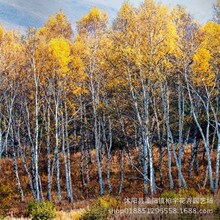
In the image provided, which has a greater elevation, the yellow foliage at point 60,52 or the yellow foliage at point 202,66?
the yellow foliage at point 60,52

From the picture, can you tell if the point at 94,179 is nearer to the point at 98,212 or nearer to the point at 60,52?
the point at 60,52

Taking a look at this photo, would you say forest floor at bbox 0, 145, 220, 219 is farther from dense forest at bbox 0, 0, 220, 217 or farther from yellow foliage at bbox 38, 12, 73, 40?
yellow foliage at bbox 38, 12, 73, 40

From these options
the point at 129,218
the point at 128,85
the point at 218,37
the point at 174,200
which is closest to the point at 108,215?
the point at 129,218

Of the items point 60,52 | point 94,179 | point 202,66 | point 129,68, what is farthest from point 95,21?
point 94,179

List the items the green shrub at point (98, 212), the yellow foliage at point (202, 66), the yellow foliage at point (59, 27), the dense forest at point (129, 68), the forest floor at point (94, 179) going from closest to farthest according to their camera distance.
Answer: the green shrub at point (98, 212)
the dense forest at point (129, 68)
the yellow foliage at point (202, 66)
the forest floor at point (94, 179)
the yellow foliage at point (59, 27)

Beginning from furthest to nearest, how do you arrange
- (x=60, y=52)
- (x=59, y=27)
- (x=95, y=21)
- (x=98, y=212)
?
(x=59, y=27)
(x=95, y=21)
(x=60, y=52)
(x=98, y=212)

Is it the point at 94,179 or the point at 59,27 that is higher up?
the point at 59,27

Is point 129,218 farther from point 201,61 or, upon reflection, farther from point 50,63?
point 50,63

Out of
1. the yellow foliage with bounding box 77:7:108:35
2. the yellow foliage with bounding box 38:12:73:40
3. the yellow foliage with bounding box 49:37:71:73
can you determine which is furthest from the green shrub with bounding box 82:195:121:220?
the yellow foliage with bounding box 38:12:73:40

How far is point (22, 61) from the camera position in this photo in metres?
24.9

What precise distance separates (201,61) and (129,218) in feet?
34.7

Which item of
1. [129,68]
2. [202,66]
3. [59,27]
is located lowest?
[129,68]

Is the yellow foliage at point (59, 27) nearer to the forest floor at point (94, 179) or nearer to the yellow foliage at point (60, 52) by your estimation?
the yellow foliage at point (60, 52)

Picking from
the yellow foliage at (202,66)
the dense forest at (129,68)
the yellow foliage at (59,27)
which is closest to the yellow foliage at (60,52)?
the dense forest at (129,68)
